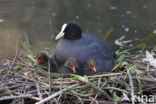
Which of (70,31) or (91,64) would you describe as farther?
(70,31)

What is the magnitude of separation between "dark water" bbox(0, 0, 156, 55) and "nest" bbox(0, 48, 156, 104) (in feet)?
10.5

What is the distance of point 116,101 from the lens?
2758 mm

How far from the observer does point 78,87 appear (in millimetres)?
2910

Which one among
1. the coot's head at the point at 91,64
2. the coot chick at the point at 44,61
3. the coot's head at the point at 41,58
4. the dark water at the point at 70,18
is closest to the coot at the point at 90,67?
the coot's head at the point at 91,64

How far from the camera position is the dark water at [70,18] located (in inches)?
280

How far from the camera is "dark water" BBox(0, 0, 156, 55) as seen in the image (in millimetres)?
7117

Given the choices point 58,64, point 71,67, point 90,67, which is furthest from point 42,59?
point 90,67

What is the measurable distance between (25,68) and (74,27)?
860 mm

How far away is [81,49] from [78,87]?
768 mm

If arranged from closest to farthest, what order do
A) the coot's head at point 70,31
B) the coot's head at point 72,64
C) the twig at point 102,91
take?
1. the twig at point 102,91
2. the coot's head at point 72,64
3. the coot's head at point 70,31

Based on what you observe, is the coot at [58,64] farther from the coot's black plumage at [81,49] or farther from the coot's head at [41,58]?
the coot's black plumage at [81,49]

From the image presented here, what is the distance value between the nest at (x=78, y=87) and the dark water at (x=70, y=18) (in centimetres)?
321

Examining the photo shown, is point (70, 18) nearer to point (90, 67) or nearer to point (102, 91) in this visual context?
point (90, 67)

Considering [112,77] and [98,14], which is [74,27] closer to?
[112,77]
